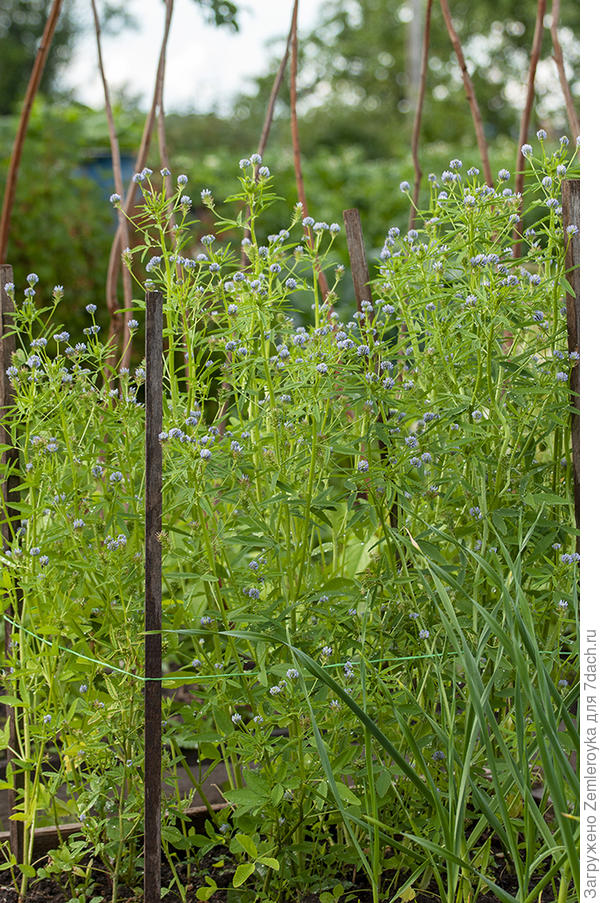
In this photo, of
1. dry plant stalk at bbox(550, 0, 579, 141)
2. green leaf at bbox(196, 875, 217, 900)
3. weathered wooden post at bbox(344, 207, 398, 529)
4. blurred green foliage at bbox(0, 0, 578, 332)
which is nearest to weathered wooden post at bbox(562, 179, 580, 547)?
weathered wooden post at bbox(344, 207, 398, 529)

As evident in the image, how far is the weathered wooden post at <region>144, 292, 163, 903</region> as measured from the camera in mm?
1713

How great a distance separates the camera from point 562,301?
212 cm

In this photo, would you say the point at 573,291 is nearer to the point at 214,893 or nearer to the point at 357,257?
the point at 357,257

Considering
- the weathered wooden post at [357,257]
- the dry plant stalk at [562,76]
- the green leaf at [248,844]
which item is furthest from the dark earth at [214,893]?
the dry plant stalk at [562,76]

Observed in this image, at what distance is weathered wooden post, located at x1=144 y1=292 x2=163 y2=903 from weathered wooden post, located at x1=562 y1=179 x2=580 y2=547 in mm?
834

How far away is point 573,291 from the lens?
6.20 feet

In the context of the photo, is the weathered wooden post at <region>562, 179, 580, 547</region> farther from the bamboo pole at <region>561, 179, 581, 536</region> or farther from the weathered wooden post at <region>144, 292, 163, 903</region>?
the weathered wooden post at <region>144, 292, 163, 903</region>

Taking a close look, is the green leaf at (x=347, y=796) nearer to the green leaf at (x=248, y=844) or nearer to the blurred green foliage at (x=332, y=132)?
the green leaf at (x=248, y=844)

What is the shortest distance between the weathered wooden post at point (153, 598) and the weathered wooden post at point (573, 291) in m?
0.83

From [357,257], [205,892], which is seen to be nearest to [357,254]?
[357,257]

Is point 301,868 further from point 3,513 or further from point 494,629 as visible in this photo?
point 3,513

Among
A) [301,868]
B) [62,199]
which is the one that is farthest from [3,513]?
[62,199]

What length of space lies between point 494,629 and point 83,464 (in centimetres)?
97

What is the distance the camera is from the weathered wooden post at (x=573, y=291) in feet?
6.33
